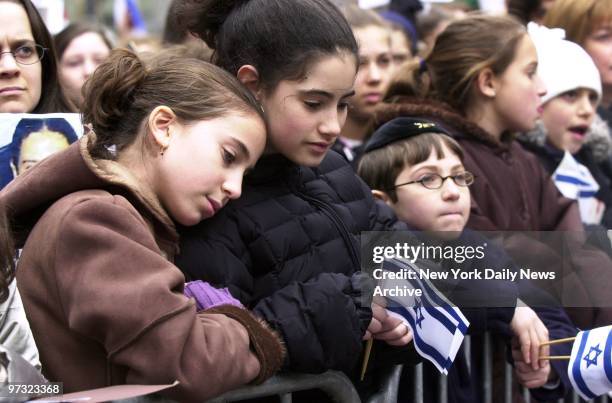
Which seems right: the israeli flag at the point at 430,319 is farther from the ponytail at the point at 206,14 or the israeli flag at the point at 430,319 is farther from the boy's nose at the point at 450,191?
the ponytail at the point at 206,14

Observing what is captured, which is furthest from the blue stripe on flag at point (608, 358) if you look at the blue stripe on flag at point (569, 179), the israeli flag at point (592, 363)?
the blue stripe on flag at point (569, 179)

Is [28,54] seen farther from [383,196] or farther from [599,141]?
[599,141]

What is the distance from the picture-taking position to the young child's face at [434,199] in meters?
4.39

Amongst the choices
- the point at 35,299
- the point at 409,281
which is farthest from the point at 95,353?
the point at 409,281

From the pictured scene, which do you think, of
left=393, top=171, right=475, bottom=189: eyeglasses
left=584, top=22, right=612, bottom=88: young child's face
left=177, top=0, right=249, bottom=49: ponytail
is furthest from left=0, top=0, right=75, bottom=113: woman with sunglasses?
left=584, top=22, right=612, bottom=88: young child's face

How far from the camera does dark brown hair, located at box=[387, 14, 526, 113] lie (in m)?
5.39

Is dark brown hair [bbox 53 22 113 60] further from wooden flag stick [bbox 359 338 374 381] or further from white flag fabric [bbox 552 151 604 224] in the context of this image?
wooden flag stick [bbox 359 338 374 381]

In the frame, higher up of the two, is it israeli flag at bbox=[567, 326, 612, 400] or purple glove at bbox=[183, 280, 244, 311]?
purple glove at bbox=[183, 280, 244, 311]

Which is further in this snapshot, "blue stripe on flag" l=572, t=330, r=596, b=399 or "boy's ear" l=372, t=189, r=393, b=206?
"boy's ear" l=372, t=189, r=393, b=206

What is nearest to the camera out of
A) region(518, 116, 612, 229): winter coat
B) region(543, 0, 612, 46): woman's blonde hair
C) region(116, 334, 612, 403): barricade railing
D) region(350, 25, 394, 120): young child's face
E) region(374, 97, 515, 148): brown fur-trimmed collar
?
region(116, 334, 612, 403): barricade railing

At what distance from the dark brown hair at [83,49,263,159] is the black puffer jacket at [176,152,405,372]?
13.6 inches

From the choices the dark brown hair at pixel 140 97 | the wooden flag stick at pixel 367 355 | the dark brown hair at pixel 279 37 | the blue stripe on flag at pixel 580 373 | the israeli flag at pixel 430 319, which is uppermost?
the dark brown hair at pixel 279 37

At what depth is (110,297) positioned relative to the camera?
2.72 meters

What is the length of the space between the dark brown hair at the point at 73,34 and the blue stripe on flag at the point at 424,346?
3896 mm
